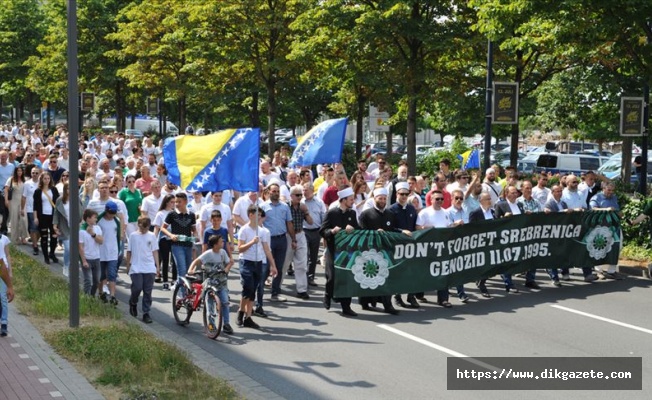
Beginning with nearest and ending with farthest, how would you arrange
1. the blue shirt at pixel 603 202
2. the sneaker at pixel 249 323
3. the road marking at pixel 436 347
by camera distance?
the road marking at pixel 436 347
the sneaker at pixel 249 323
the blue shirt at pixel 603 202

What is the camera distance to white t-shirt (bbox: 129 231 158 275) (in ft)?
43.1

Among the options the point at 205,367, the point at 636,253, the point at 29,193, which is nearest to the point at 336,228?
the point at 205,367

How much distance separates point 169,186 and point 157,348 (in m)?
6.17

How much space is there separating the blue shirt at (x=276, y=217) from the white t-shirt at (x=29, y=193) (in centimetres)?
650

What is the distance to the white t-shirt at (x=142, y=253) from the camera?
518 inches

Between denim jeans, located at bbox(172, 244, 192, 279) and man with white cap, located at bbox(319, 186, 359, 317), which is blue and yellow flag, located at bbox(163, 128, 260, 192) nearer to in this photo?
denim jeans, located at bbox(172, 244, 192, 279)

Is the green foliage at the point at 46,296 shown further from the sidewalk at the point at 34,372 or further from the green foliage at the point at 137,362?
the green foliage at the point at 137,362

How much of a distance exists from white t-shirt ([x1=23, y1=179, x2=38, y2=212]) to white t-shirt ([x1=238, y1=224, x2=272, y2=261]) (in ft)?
24.5

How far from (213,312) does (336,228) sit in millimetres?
2521

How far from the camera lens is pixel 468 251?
14984 mm

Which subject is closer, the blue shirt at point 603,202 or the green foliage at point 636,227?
the blue shirt at point 603,202

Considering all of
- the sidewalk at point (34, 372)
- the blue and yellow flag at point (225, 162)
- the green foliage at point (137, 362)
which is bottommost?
the sidewalk at point (34, 372)

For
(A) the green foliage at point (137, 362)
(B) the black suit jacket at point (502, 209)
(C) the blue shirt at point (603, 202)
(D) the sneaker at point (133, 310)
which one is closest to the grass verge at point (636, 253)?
(C) the blue shirt at point (603, 202)

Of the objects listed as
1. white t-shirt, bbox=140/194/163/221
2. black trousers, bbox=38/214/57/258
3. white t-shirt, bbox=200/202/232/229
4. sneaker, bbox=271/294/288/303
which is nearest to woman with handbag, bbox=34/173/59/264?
black trousers, bbox=38/214/57/258
